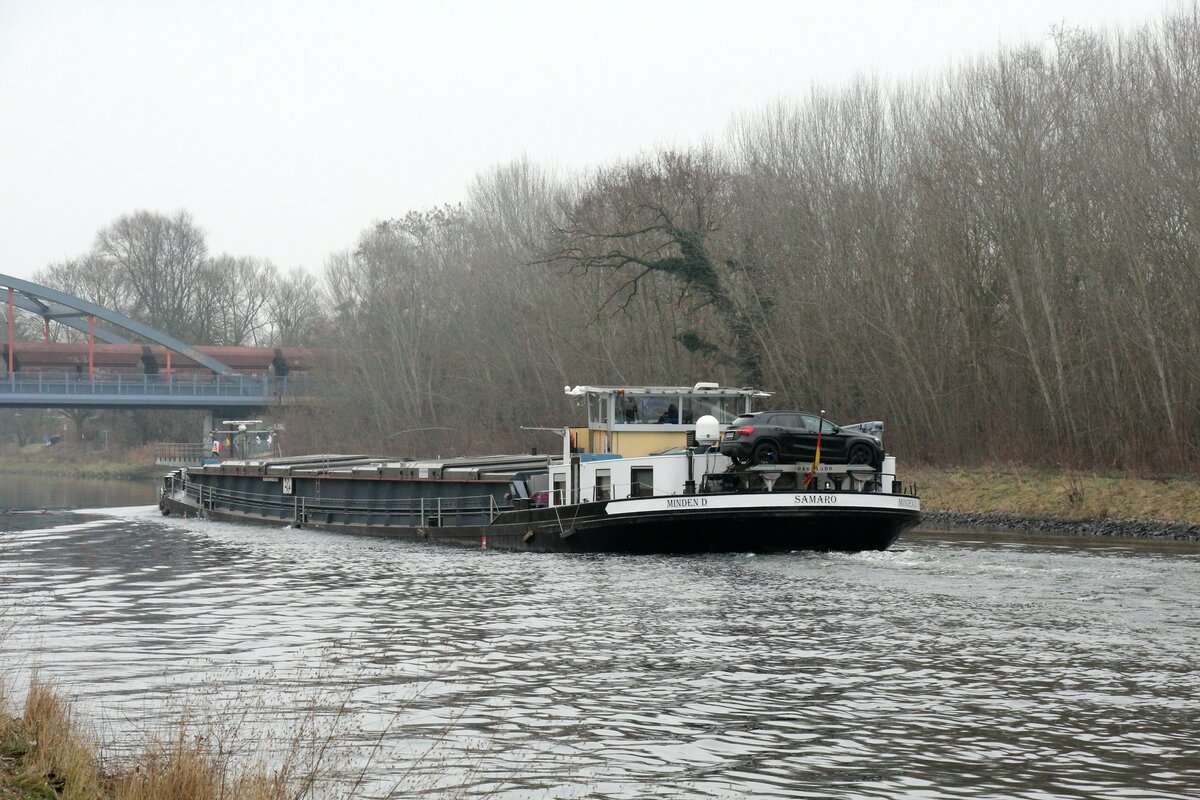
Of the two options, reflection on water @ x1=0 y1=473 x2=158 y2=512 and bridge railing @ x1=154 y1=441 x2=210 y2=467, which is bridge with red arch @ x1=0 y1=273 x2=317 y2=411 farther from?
reflection on water @ x1=0 y1=473 x2=158 y2=512

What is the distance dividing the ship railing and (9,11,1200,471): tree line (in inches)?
149

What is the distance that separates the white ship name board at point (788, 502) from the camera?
91.4ft

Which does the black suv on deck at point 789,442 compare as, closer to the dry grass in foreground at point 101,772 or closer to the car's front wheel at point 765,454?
the car's front wheel at point 765,454

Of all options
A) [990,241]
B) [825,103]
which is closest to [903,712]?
[990,241]

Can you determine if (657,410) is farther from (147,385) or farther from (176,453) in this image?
(176,453)

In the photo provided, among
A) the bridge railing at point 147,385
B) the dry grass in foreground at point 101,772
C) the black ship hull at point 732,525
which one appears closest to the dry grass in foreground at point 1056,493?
the black ship hull at point 732,525

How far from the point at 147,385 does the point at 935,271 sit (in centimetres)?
6109

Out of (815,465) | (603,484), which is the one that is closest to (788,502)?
(815,465)

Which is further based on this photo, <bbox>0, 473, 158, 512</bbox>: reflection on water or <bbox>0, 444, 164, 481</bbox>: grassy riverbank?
<bbox>0, 444, 164, 481</bbox>: grassy riverbank

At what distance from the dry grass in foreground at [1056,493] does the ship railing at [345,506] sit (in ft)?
45.6

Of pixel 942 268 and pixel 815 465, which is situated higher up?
pixel 942 268

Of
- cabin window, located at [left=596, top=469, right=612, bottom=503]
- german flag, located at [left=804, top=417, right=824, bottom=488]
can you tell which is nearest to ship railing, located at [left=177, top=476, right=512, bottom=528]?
cabin window, located at [left=596, top=469, right=612, bottom=503]

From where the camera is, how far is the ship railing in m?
38.0

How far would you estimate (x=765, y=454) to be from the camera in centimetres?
2922
